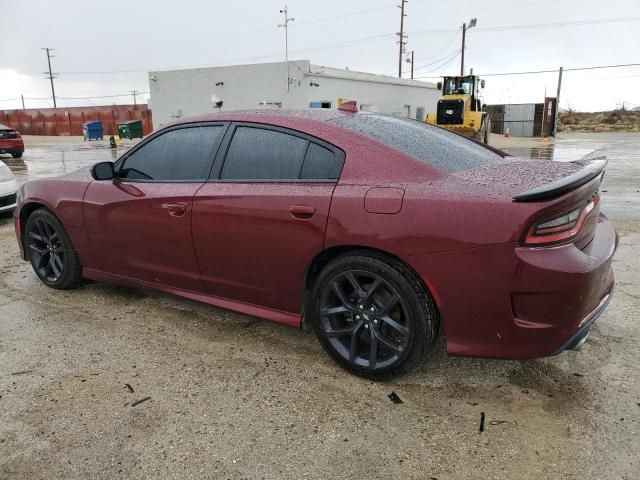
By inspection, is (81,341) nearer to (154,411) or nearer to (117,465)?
(154,411)

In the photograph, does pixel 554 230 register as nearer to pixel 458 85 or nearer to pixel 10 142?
pixel 10 142

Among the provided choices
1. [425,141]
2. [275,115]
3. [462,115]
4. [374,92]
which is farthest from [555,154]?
[275,115]

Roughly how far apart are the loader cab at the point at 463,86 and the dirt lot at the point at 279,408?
74.3 ft

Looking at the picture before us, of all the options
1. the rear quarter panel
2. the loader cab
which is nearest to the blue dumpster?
the loader cab

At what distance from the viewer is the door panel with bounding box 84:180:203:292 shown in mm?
3604

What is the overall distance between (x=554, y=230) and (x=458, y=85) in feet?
81.2

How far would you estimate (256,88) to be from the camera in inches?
1057

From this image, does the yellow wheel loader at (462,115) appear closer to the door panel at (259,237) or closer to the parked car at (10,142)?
the parked car at (10,142)

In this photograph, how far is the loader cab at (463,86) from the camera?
25.0m

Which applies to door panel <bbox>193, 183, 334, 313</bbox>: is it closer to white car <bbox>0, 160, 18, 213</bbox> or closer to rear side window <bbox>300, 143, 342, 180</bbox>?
rear side window <bbox>300, 143, 342, 180</bbox>

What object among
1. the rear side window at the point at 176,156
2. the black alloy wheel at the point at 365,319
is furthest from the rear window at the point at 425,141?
the rear side window at the point at 176,156

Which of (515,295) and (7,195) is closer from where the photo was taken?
(515,295)

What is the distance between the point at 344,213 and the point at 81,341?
2135 millimetres

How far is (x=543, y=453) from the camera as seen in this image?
7.87 feet
